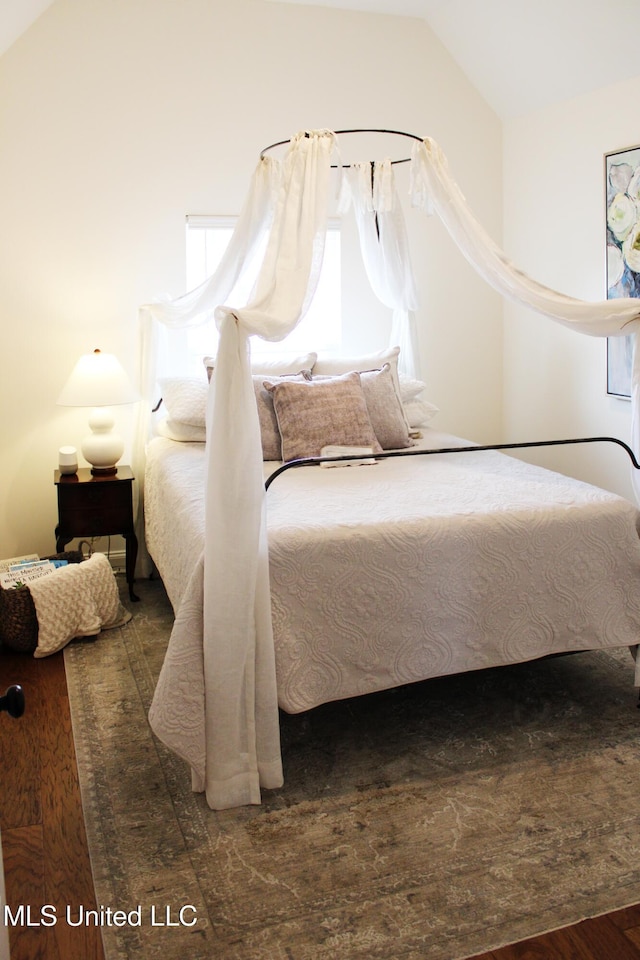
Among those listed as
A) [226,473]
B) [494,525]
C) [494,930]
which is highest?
[226,473]

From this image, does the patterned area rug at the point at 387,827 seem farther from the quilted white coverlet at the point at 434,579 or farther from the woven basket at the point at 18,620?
the woven basket at the point at 18,620

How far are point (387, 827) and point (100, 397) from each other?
250 centimetres

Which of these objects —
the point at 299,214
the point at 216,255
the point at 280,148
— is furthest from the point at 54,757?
the point at 280,148

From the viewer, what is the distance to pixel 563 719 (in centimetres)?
288

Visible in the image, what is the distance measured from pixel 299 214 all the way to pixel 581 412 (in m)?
2.31

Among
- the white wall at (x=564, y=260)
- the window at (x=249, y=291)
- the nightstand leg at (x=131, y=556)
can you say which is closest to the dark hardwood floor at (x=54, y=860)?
the nightstand leg at (x=131, y=556)

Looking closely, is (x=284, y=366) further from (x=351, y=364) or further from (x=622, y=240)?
(x=622, y=240)

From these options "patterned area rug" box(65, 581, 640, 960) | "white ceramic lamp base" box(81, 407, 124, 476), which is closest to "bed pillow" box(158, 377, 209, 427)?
"white ceramic lamp base" box(81, 407, 124, 476)

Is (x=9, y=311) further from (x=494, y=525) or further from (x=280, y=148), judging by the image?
(x=494, y=525)

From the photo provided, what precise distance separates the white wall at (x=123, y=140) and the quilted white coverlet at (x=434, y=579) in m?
1.79

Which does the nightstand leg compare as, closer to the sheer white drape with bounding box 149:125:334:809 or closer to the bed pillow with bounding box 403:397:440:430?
the bed pillow with bounding box 403:397:440:430

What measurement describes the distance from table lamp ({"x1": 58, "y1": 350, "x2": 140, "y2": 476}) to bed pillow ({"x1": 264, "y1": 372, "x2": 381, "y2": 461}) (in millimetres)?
773

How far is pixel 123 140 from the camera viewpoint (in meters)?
4.39

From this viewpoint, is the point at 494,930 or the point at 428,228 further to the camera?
the point at 428,228
